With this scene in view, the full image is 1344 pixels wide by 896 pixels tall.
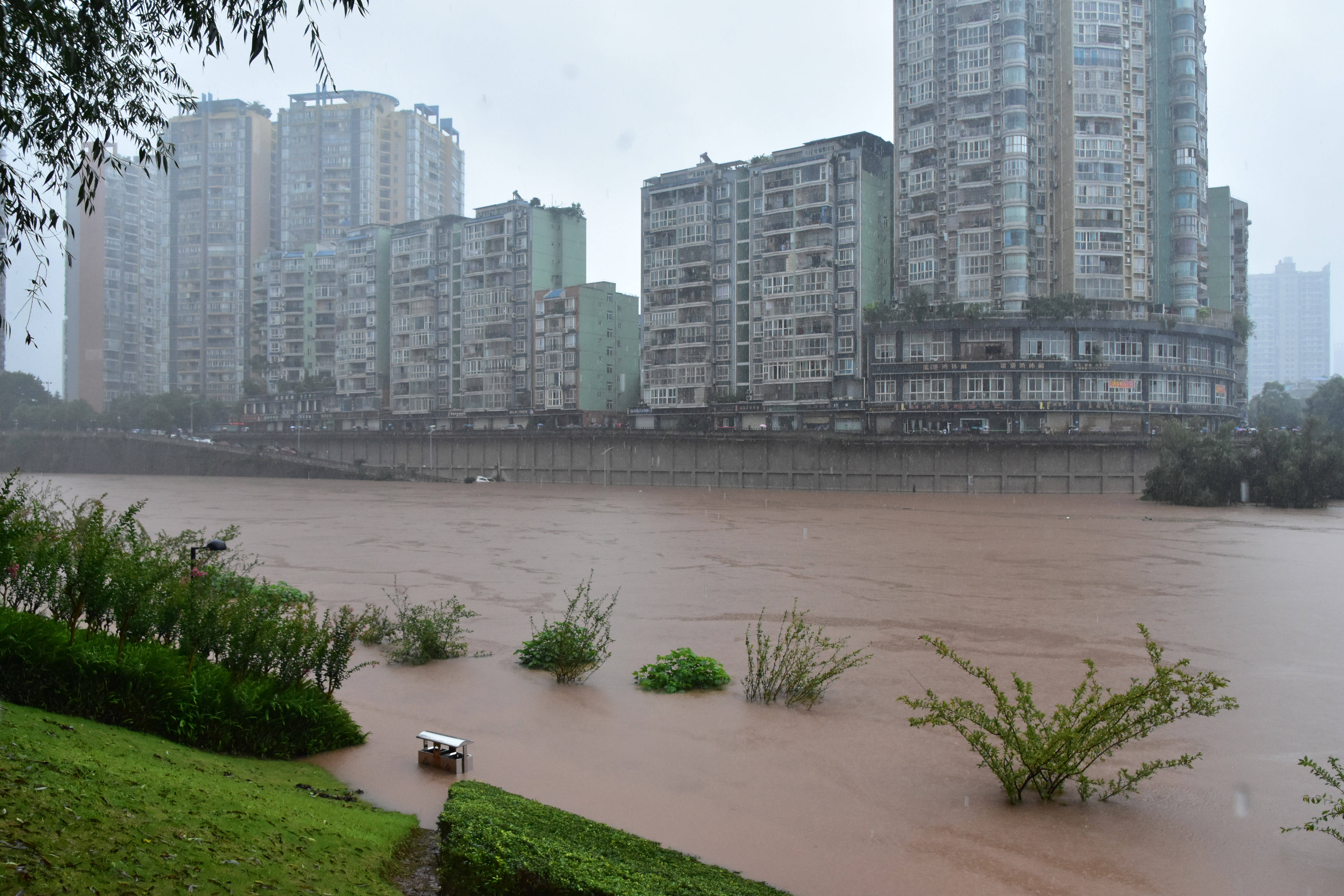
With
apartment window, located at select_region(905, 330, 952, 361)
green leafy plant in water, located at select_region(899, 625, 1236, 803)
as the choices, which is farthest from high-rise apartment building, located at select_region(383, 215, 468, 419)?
green leafy plant in water, located at select_region(899, 625, 1236, 803)

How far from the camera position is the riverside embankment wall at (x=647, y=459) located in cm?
5606

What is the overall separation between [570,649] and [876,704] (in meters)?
4.04

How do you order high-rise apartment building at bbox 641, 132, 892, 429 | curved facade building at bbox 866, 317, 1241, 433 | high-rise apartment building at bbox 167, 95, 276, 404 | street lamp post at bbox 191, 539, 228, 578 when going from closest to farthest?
street lamp post at bbox 191, 539, 228, 578, curved facade building at bbox 866, 317, 1241, 433, high-rise apartment building at bbox 641, 132, 892, 429, high-rise apartment building at bbox 167, 95, 276, 404

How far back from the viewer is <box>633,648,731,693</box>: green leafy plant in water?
1185 centimetres

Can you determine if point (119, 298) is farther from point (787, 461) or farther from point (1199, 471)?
point (1199, 471)

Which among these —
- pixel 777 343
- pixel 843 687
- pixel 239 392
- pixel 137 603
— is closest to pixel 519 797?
pixel 137 603

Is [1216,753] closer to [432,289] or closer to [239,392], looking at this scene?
[432,289]

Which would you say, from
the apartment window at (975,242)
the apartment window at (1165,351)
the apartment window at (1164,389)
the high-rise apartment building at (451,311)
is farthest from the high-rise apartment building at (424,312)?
the apartment window at (1165,351)

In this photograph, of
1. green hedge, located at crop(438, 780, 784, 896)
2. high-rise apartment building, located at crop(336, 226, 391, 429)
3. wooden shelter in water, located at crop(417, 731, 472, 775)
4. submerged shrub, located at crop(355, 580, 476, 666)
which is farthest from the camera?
high-rise apartment building, located at crop(336, 226, 391, 429)

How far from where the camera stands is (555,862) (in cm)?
543

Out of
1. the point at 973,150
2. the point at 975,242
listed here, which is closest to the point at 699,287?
the point at 975,242

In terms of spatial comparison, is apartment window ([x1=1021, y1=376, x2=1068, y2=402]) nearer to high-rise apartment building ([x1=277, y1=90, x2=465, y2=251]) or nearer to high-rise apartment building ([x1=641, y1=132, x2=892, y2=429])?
high-rise apartment building ([x1=641, y1=132, x2=892, y2=429])

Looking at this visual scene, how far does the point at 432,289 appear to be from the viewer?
9719cm

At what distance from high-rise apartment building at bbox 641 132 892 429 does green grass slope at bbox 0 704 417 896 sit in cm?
6427
